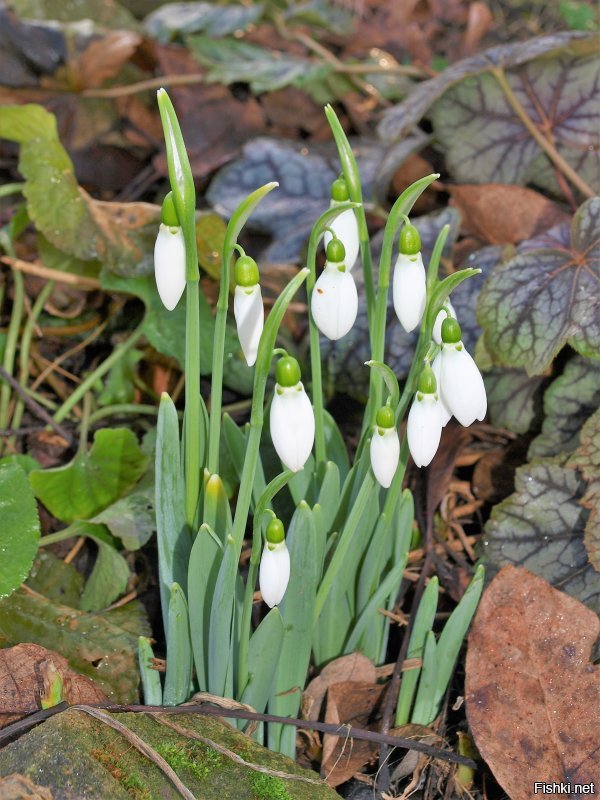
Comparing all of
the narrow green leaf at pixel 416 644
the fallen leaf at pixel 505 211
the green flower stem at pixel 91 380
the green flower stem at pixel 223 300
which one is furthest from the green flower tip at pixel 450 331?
the fallen leaf at pixel 505 211

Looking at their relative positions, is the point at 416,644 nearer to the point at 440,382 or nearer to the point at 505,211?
the point at 440,382

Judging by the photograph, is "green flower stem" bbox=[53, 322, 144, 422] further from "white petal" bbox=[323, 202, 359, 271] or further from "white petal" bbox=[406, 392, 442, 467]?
"white petal" bbox=[406, 392, 442, 467]

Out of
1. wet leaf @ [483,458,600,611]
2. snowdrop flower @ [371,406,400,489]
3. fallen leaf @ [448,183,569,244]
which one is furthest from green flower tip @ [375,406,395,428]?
fallen leaf @ [448,183,569,244]

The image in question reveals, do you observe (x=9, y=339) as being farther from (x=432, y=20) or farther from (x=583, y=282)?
(x=432, y=20)

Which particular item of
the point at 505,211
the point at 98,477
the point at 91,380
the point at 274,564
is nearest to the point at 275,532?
the point at 274,564

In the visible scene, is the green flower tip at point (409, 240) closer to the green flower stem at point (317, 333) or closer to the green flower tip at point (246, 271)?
the green flower stem at point (317, 333)

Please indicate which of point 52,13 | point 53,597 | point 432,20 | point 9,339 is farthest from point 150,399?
point 432,20
